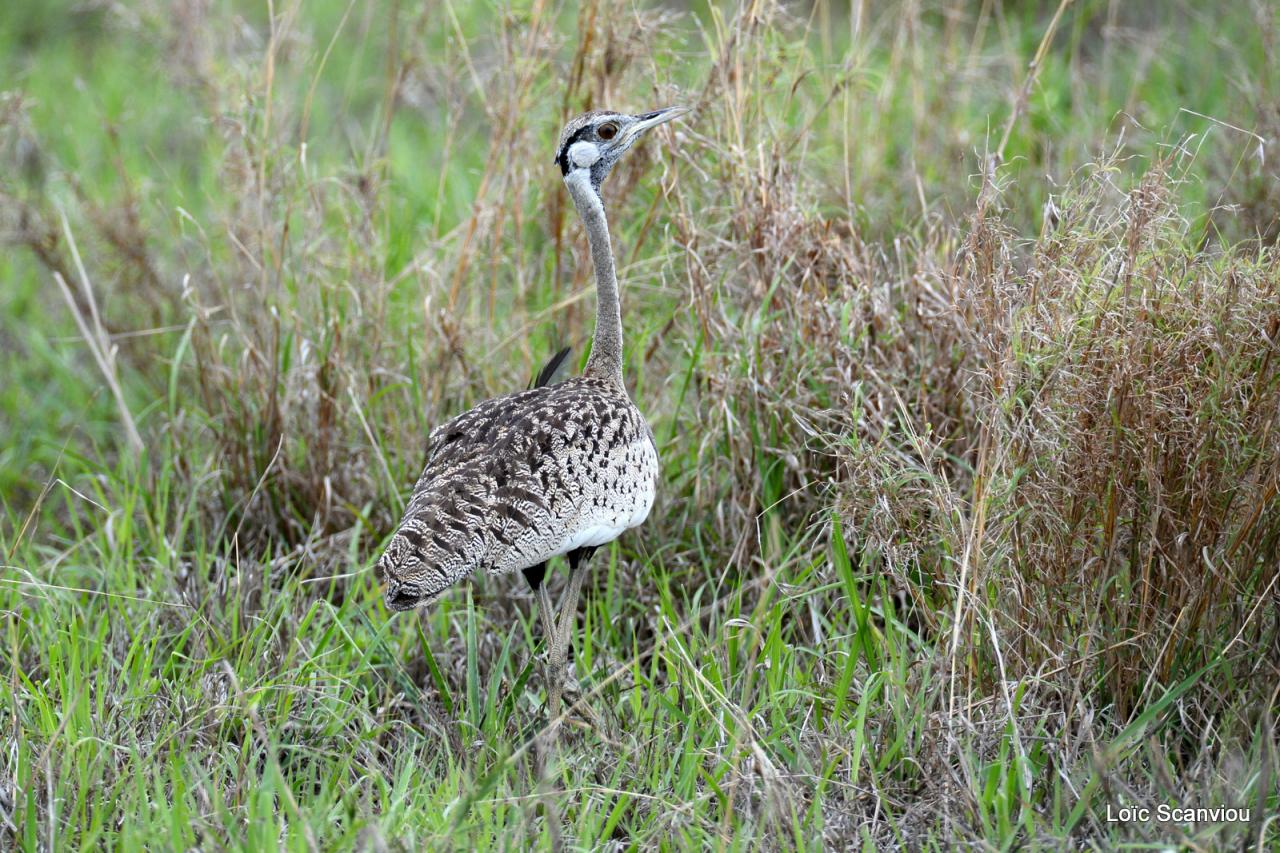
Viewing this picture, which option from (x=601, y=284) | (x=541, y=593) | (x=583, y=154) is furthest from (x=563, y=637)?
(x=583, y=154)

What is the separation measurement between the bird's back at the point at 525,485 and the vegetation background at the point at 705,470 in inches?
15.2

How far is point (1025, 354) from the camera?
264 cm

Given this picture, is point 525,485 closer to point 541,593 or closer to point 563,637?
point 541,593

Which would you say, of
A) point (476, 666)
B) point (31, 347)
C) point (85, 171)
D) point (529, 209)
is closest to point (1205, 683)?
point (476, 666)

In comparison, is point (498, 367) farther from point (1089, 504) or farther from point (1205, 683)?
point (1205, 683)

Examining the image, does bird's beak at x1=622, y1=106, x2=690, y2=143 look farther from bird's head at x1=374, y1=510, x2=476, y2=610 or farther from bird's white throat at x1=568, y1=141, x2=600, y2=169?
bird's head at x1=374, y1=510, x2=476, y2=610

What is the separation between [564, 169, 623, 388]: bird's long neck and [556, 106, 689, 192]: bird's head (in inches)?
1.1

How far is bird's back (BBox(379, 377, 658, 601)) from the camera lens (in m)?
2.72

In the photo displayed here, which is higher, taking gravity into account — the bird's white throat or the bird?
the bird's white throat

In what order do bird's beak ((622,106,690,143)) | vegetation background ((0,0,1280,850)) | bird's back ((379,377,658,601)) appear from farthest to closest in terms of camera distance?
bird's beak ((622,106,690,143)), bird's back ((379,377,658,601)), vegetation background ((0,0,1280,850))

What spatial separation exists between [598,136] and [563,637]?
130 centimetres

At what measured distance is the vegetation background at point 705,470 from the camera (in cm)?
257

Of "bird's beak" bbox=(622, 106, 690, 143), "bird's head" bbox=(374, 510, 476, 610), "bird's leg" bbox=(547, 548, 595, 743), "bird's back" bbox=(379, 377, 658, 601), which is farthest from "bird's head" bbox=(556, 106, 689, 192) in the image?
"bird's head" bbox=(374, 510, 476, 610)

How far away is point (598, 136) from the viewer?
11.0ft
